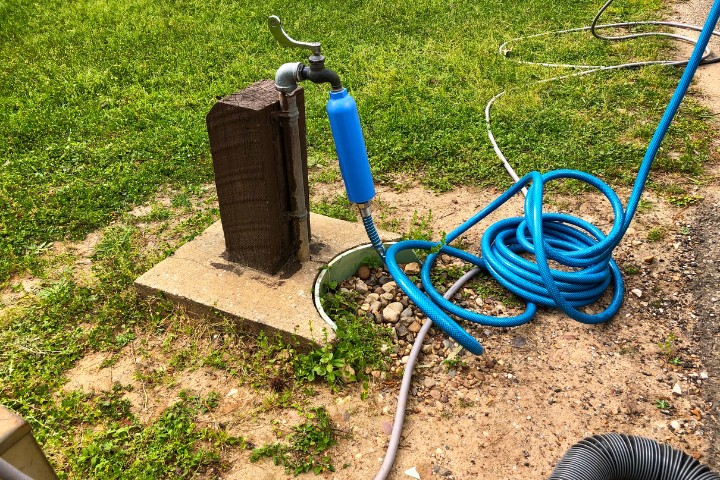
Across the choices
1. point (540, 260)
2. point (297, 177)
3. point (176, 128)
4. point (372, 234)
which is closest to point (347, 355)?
point (372, 234)

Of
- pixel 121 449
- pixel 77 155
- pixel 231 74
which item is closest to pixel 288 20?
pixel 231 74

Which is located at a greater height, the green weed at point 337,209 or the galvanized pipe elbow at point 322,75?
the galvanized pipe elbow at point 322,75

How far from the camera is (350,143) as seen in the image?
99.6 inches

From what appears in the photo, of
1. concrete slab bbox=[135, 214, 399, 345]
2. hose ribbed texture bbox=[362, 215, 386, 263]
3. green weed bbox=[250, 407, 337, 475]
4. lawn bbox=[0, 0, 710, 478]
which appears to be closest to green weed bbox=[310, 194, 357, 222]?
lawn bbox=[0, 0, 710, 478]

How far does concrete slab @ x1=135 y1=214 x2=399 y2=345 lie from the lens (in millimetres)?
2789

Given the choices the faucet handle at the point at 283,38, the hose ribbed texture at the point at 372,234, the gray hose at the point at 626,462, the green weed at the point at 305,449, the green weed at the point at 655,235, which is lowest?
the green weed at the point at 305,449

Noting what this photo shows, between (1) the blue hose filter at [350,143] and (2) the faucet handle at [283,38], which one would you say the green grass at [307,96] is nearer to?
(1) the blue hose filter at [350,143]

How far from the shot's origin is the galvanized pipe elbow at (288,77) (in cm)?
257

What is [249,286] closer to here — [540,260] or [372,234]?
[372,234]

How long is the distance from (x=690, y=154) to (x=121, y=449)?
423cm

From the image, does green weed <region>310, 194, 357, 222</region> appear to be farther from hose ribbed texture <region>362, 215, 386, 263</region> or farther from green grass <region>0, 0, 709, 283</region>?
hose ribbed texture <region>362, 215, 386, 263</region>

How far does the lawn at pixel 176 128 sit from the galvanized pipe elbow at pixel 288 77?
1.23 m

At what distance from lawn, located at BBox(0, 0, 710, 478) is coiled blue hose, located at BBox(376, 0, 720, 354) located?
2.67 feet

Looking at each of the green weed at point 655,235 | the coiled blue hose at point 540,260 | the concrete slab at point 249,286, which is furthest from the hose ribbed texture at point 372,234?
the green weed at point 655,235
